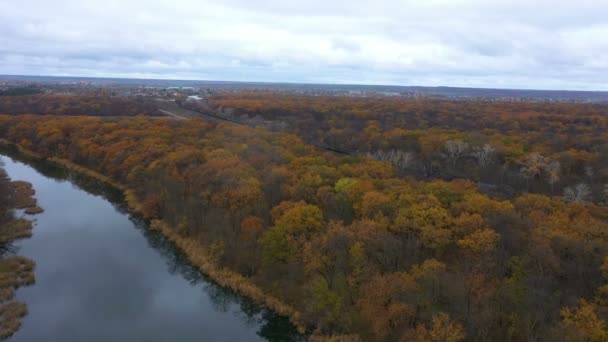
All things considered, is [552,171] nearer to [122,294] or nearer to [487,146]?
[487,146]

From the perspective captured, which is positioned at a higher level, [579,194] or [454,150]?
[454,150]

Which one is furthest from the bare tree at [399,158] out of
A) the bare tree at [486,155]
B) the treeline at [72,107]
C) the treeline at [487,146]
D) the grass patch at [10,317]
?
the treeline at [72,107]

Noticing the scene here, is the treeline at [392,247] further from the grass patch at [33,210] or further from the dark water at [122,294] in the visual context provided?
the grass patch at [33,210]

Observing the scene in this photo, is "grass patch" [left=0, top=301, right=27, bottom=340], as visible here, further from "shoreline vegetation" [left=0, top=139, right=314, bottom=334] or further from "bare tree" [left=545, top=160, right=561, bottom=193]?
"bare tree" [left=545, top=160, right=561, bottom=193]

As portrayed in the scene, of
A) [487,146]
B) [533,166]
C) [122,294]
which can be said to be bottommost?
[122,294]

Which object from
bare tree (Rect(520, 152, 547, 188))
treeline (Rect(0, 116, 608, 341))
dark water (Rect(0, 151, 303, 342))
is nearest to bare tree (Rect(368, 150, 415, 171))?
treeline (Rect(0, 116, 608, 341))

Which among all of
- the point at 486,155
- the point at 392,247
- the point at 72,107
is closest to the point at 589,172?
the point at 486,155

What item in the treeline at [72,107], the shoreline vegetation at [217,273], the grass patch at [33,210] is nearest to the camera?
the shoreline vegetation at [217,273]
